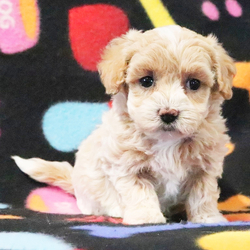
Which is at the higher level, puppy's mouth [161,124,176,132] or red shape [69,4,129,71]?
red shape [69,4,129,71]

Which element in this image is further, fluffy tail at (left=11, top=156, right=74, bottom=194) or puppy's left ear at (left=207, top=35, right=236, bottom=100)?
fluffy tail at (left=11, top=156, right=74, bottom=194)

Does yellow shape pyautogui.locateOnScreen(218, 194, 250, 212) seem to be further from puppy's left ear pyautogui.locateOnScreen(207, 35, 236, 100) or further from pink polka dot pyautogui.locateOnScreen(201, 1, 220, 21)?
pink polka dot pyautogui.locateOnScreen(201, 1, 220, 21)

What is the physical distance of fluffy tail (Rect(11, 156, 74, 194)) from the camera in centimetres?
268

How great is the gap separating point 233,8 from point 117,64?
5.04 feet

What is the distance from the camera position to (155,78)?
74.0 inches

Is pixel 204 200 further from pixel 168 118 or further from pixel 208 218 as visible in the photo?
pixel 168 118

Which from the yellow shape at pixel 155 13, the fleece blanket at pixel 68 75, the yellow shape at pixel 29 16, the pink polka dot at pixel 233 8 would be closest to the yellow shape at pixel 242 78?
the fleece blanket at pixel 68 75

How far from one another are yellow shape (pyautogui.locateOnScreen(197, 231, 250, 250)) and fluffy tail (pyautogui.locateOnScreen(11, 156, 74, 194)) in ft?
4.65

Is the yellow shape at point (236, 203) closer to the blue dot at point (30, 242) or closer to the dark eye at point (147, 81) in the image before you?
the dark eye at point (147, 81)

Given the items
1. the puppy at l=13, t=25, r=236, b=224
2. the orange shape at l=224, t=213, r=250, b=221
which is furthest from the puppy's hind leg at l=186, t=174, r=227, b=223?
the orange shape at l=224, t=213, r=250, b=221

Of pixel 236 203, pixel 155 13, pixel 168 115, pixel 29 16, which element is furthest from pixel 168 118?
pixel 29 16

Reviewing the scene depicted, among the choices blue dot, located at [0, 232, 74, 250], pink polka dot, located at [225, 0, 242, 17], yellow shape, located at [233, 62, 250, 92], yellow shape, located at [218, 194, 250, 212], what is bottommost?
yellow shape, located at [218, 194, 250, 212]

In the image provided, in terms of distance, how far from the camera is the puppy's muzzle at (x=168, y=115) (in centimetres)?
174

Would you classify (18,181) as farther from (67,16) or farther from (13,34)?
(67,16)
